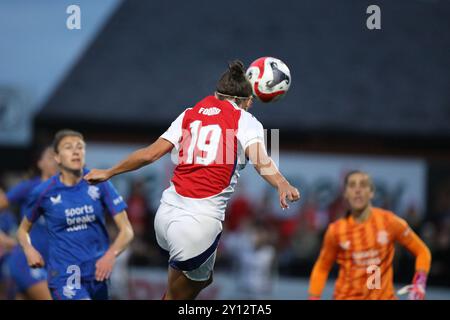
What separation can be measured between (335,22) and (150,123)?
218 inches

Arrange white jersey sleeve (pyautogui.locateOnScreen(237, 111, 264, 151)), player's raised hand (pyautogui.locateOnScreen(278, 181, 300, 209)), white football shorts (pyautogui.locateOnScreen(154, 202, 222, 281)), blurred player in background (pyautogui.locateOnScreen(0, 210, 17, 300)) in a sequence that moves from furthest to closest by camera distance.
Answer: blurred player in background (pyautogui.locateOnScreen(0, 210, 17, 300)), white football shorts (pyautogui.locateOnScreen(154, 202, 222, 281)), white jersey sleeve (pyautogui.locateOnScreen(237, 111, 264, 151)), player's raised hand (pyautogui.locateOnScreen(278, 181, 300, 209))

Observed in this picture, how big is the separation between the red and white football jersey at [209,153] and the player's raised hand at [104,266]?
132 centimetres

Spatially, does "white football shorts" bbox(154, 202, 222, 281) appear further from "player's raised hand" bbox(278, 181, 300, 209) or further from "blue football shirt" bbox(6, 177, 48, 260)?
"blue football shirt" bbox(6, 177, 48, 260)

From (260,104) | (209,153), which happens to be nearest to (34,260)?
(209,153)

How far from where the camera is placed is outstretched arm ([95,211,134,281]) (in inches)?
296

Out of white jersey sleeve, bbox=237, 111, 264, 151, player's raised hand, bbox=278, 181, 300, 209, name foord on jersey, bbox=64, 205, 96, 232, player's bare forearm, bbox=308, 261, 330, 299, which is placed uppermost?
white jersey sleeve, bbox=237, 111, 264, 151

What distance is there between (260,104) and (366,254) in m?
14.2

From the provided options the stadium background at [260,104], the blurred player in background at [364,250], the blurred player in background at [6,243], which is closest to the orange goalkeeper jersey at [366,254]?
the blurred player in background at [364,250]

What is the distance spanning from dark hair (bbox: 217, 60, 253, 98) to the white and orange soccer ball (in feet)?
1.48

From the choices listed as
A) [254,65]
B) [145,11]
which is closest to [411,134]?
[145,11]

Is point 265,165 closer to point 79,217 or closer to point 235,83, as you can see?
point 235,83

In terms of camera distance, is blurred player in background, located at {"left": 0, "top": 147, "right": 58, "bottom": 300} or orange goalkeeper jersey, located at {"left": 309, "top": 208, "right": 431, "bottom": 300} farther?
blurred player in background, located at {"left": 0, "top": 147, "right": 58, "bottom": 300}

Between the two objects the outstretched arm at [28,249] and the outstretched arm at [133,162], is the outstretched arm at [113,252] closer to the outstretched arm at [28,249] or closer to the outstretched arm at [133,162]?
the outstretched arm at [28,249]

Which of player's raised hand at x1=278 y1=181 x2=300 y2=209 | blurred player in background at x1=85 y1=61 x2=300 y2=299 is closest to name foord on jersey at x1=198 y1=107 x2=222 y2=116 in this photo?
blurred player in background at x1=85 y1=61 x2=300 y2=299
